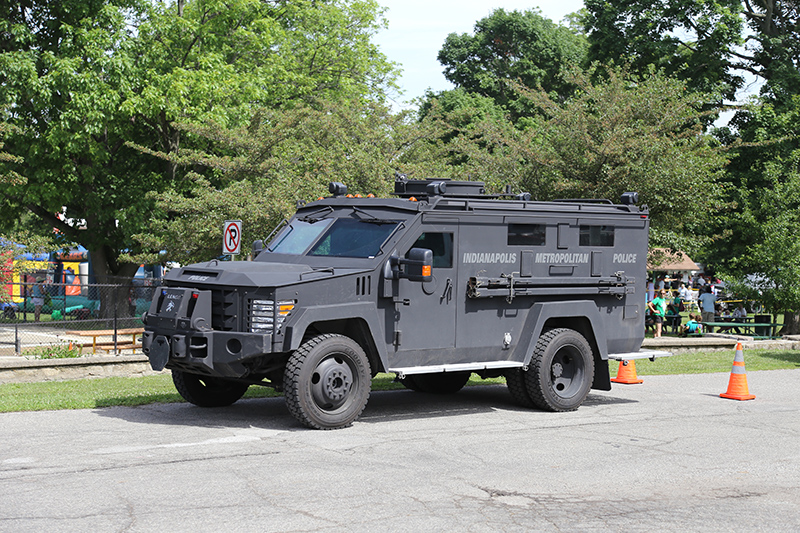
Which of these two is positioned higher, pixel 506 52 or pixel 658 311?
pixel 506 52

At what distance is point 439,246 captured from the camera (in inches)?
412

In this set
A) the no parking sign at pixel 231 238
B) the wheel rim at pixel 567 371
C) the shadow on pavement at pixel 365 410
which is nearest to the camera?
the shadow on pavement at pixel 365 410

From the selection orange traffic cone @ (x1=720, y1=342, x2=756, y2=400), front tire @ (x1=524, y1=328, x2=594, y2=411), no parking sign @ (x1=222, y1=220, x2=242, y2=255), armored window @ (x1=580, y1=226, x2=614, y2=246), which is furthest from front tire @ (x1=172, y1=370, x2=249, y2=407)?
orange traffic cone @ (x1=720, y1=342, x2=756, y2=400)

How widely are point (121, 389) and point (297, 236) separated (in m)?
3.75

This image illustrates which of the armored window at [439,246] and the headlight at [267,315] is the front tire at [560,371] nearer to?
the armored window at [439,246]

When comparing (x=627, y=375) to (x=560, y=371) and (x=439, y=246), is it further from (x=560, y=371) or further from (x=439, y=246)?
(x=439, y=246)

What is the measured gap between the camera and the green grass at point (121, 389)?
11.0 meters

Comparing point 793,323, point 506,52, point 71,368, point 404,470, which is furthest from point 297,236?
point 506,52

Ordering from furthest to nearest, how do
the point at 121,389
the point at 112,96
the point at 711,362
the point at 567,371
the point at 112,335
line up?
the point at 112,96 → the point at 711,362 → the point at 112,335 → the point at 121,389 → the point at 567,371

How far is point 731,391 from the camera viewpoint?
12883mm

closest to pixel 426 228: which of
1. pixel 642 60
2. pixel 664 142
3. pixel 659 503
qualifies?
pixel 659 503

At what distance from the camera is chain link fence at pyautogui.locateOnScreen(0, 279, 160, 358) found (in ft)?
55.7

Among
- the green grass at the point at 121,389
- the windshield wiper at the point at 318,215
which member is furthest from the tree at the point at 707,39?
the windshield wiper at the point at 318,215

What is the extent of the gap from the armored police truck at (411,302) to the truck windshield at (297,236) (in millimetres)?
20
